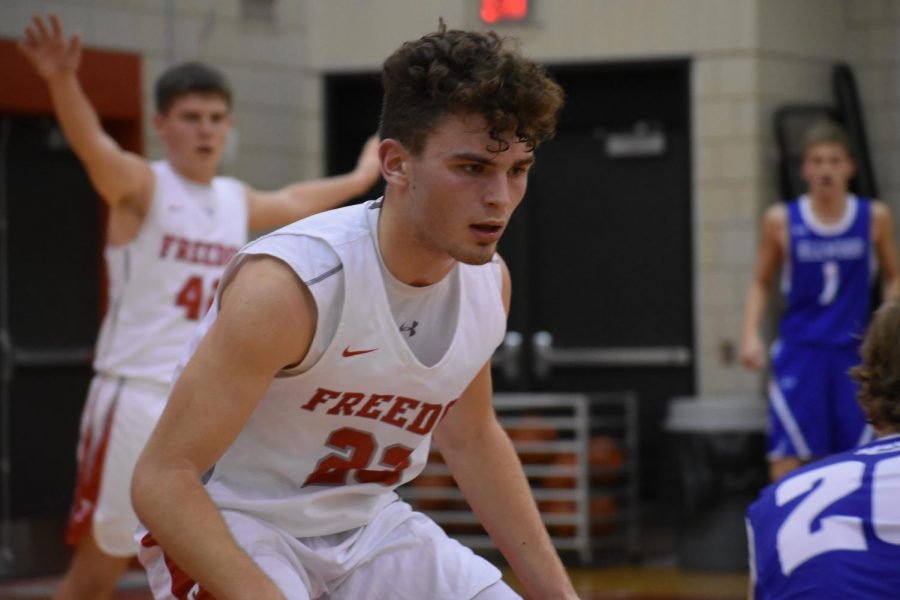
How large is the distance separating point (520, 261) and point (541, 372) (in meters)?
0.69

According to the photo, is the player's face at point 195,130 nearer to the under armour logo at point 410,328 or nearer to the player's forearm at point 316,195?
the player's forearm at point 316,195

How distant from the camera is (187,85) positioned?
5430 mm

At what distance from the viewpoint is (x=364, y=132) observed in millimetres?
10000

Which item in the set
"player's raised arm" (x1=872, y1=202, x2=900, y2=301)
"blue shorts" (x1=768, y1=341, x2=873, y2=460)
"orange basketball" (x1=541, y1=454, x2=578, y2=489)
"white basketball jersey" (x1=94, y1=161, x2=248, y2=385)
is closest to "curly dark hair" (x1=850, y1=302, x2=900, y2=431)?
"white basketball jersey" (x1=94, y1=161, x2=248, y2=385)

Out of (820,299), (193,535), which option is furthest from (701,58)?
(193,535)

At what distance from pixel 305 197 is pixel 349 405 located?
10.4 ft

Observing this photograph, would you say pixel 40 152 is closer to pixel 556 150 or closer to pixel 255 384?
pixel 556 150

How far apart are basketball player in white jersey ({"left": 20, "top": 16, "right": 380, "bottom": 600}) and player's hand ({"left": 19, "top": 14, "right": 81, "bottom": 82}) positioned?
2 centimetres

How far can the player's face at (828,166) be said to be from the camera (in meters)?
6.87

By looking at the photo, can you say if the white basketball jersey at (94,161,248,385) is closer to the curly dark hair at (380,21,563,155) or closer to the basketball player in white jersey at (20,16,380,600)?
the basketball player in white jersey at (20,16,380,600)

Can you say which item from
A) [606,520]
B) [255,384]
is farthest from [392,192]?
[606,520]

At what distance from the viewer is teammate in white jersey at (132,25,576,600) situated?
2539 millimetres

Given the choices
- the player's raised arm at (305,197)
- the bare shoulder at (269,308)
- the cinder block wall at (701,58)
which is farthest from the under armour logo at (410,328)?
the cinder block wall at (701,58)

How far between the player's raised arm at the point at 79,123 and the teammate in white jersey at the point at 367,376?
2.46m
